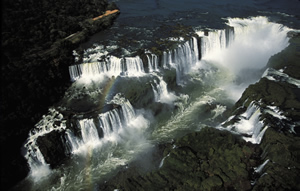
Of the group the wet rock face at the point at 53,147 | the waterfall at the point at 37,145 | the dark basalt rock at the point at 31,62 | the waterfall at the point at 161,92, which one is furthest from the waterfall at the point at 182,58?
the wet rock face at the point at 53,147

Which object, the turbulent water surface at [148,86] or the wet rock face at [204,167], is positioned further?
the turbulent water surface at [148,86]

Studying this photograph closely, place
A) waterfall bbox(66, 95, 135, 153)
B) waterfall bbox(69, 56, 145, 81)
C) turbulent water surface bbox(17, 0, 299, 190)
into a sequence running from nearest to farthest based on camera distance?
turbulent water surface bbox(17, 0, 299, 190) → waterfall bbox(66, 95, 135, 153) → waterfall bbox(69, 56, 145, 81)

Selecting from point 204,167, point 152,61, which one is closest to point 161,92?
point 152,61

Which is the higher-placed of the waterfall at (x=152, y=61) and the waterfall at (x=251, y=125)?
the waterfall at (x=152, y=61)

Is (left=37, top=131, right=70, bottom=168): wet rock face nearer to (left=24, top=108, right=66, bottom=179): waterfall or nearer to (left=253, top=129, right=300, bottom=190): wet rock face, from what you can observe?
(left=24, top=108, right=66, bottom=179): waterfall

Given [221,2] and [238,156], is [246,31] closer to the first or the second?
[221,2]

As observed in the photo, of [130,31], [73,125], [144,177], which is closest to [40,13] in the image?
[130,31]

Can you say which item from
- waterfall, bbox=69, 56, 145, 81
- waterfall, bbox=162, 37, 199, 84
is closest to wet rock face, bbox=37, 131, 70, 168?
waterfall, bbox=69, 56, 145, 81

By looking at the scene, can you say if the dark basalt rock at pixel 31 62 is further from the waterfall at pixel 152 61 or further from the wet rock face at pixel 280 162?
the wet rock face at pixel 280 162

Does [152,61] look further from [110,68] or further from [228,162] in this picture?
[228,162]
